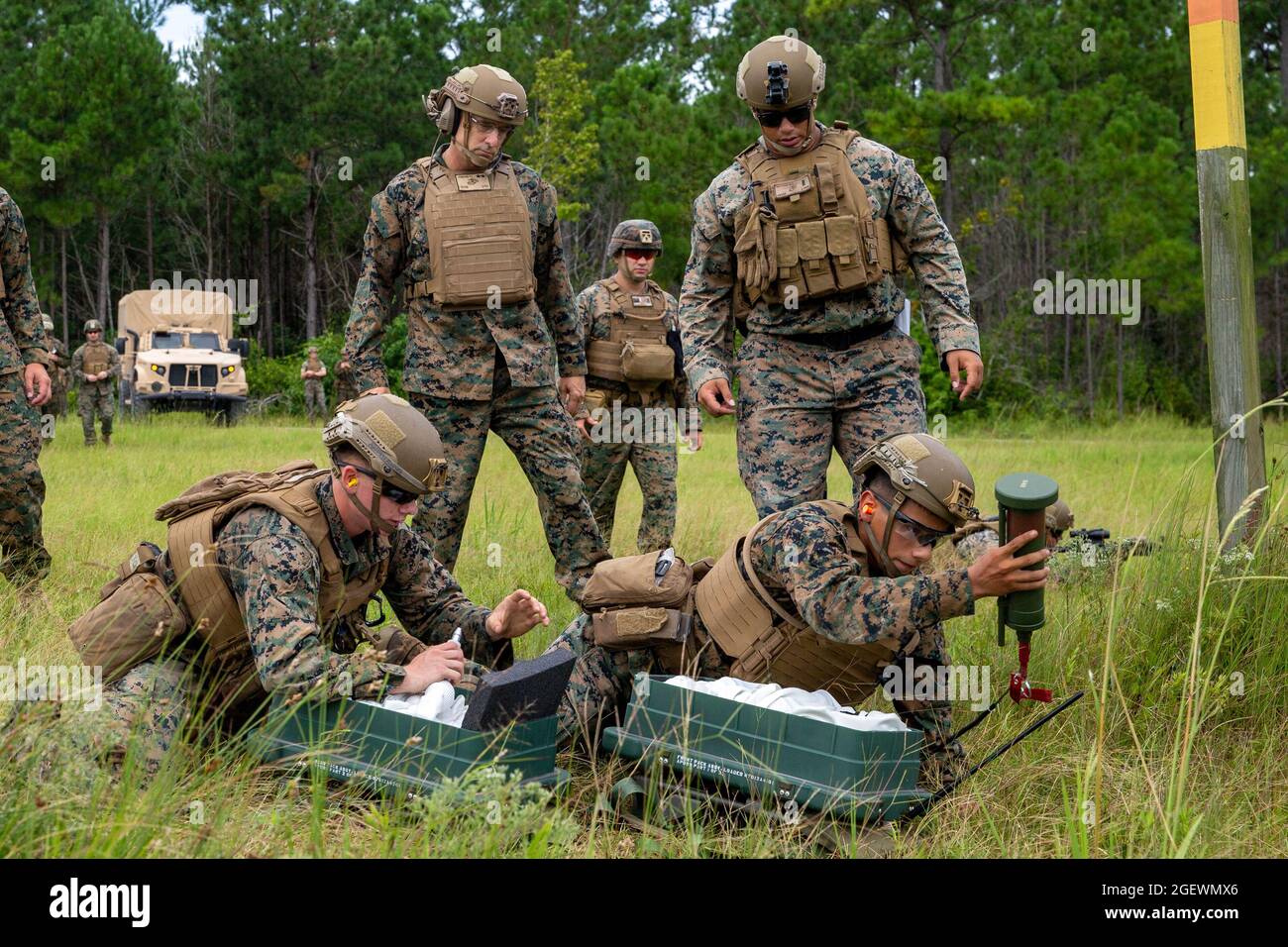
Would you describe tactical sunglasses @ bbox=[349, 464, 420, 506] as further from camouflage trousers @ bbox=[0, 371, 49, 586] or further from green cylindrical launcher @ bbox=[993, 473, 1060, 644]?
camouflage trousers @ bbox=[0, 371, 49, 586]

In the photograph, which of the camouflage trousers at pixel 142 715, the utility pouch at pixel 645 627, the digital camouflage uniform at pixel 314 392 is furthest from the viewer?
the digital camouflage uniform at pixel 314 392

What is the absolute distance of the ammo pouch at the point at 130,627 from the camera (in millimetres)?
3969

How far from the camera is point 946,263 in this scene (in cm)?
519

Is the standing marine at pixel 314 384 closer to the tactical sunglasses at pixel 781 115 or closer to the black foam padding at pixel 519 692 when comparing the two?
the tactical sunglasses at pixel 781 115

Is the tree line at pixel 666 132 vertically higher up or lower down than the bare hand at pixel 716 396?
higher up

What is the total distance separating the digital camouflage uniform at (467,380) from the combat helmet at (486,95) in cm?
28

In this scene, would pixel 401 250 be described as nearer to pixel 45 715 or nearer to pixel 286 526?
pixel 286 526

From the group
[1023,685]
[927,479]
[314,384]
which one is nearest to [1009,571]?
[927,479]

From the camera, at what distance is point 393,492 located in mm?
4000

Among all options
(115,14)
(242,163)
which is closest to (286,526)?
(115,14)

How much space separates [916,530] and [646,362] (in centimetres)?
530

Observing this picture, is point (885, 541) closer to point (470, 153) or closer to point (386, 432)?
point (386, 432)

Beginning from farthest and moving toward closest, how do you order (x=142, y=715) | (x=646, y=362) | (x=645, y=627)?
(x=646, y=362) < (x=645, y=627) < (x=142, y=715)

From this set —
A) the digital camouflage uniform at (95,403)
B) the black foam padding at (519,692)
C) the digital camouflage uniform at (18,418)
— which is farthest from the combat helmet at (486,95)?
the digital camouflage uniform at (95,403)
